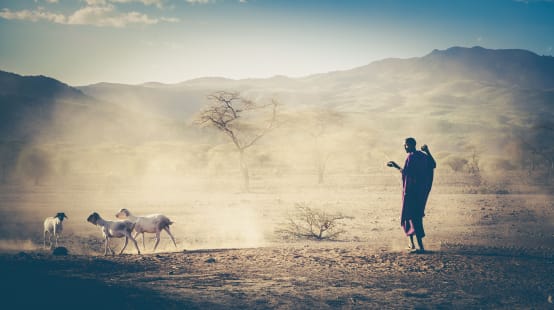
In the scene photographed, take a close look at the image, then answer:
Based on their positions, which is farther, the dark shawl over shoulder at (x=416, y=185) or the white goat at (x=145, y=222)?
the white goat at (x=145, y=222)

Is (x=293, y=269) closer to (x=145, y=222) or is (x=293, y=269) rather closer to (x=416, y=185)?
(x=416, y=185)

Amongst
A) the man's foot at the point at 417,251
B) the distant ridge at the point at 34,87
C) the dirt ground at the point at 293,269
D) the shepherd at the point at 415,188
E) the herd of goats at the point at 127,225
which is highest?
the distant ridge at the point at 34,87

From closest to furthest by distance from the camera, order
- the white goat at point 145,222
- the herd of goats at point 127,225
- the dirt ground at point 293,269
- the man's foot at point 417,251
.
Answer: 1. the dirt ground at point 293,269
2. the man's foot at point 417,251
3. the herd of goats at point 127,225
4. the white goat at point 145,222

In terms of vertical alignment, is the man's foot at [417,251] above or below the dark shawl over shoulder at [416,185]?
below

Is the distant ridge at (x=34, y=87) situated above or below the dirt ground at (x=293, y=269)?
above

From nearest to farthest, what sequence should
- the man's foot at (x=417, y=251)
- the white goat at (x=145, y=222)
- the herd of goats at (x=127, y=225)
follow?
the man's foot at (x=417, y=251)
the herd of goats at (x=127, y=225)
the white goat at (x=145, y=222)

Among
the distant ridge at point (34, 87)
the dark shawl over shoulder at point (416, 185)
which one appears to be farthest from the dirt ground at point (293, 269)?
the distant ridge at point (34, 87)

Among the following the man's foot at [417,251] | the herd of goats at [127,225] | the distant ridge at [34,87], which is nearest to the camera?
the man's foot at [417,251]

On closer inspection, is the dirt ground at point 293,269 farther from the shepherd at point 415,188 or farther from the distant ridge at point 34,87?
the distant ridge at point 34,87

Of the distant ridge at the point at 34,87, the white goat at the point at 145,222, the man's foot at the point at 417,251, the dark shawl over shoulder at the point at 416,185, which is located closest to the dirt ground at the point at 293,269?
the man's foot at the point at 417,251

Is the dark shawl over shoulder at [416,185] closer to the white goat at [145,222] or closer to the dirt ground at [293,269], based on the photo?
the dirt ground at [293,269]

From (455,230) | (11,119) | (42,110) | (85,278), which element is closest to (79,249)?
(85,278)

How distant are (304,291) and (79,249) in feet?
25.9

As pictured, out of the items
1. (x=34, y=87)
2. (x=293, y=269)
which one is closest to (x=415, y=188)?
(x=293, y=269)
